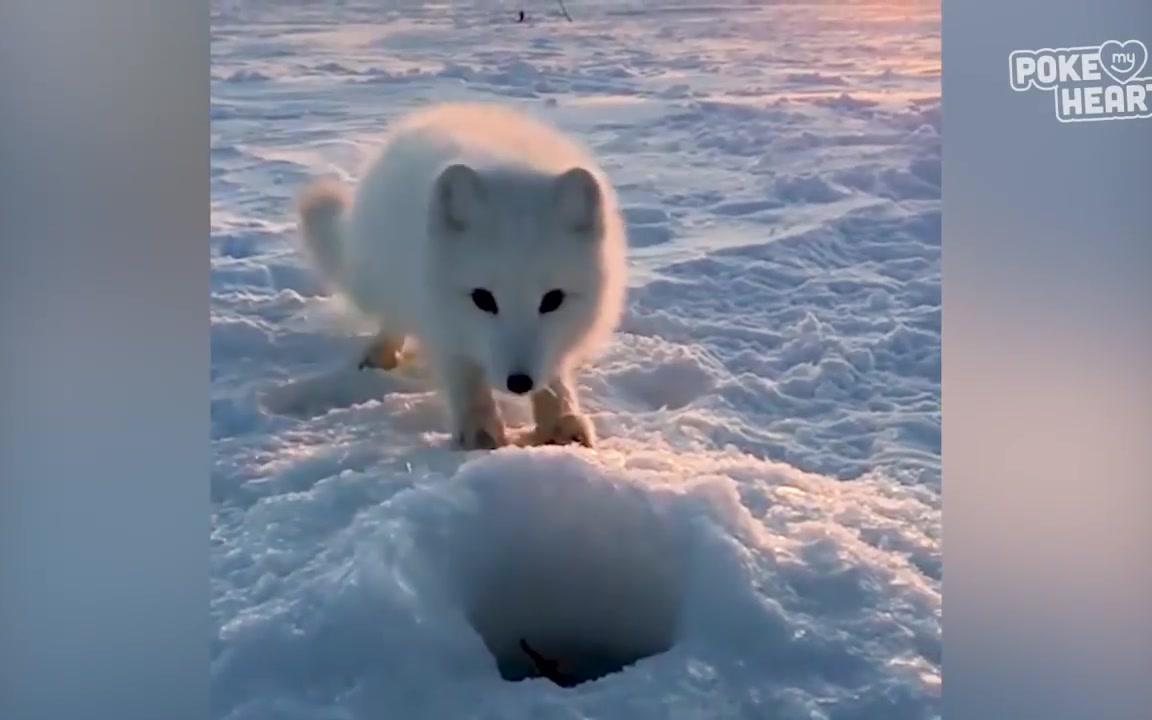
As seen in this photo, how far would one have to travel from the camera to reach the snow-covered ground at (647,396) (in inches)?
71.5

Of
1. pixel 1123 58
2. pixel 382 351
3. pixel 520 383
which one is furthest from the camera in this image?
pixel 382 351

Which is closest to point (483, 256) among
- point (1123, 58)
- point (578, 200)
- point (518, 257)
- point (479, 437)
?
point (518, 257)

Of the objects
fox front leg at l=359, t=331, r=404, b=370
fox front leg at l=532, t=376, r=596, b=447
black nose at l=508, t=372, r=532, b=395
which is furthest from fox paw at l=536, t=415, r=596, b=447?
fox front leg at l=359, t=331, r=404, b=370

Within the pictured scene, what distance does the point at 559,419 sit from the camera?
1.95m

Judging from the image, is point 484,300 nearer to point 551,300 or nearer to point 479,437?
point 551,300

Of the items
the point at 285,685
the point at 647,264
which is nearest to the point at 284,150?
the point at 647,264

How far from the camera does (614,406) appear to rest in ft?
6.53

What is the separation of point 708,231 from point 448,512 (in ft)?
1.80

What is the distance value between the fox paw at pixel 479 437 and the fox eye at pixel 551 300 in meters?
0.20

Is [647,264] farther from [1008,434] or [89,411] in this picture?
[89,411]

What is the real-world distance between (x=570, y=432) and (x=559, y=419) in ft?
0.08

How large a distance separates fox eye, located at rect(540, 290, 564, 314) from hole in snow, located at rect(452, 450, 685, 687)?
203 mm

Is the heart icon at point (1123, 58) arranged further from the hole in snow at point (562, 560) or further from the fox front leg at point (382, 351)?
the fox front leg at point (382, 351)

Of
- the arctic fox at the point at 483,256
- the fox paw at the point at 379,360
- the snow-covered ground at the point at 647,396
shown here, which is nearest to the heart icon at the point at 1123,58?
the snow-covered ground at the point at 647,396
